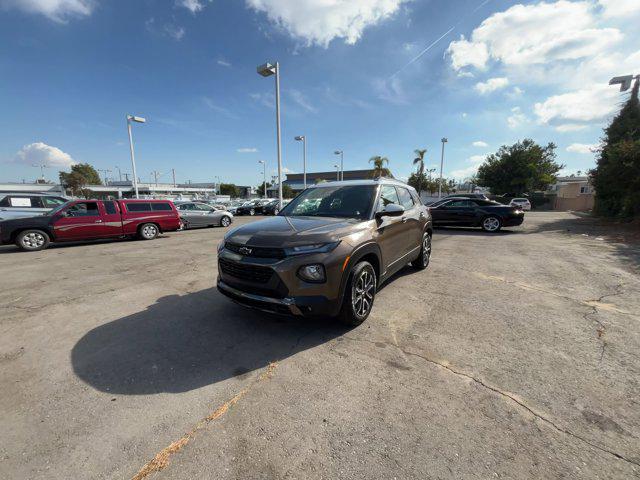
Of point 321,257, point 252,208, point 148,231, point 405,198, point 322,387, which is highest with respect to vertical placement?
point 405,198

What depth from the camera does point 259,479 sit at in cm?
175

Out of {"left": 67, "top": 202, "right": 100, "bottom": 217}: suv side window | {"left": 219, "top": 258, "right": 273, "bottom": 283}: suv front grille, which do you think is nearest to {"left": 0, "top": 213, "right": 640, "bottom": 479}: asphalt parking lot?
{"left": 219, "top": 258, "right": 273, "bottom": 283}: suv front grille

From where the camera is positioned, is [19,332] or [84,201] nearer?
[19,332]

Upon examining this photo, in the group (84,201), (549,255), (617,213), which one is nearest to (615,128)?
(617,213)

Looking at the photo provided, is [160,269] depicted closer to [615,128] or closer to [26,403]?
[26,403]

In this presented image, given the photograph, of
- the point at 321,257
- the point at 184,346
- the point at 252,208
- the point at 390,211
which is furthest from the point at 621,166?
the point at 252,208

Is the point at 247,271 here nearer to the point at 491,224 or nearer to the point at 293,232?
the point at 293,232

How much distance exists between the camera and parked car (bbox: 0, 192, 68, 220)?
38.5 ft

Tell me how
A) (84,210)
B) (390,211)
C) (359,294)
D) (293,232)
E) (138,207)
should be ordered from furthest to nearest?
(138,207), (84,210), (390,211), (359,294), (293,232)

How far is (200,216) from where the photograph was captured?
53.5 feet

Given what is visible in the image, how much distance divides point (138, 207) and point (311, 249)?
10696 millimetres

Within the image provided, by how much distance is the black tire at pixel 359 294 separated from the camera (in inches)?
133

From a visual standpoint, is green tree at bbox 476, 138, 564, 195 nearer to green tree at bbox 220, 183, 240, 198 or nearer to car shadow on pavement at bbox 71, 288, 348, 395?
car shadow on pavement at bbox 71, 288, 348, 395

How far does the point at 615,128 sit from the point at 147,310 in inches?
1072
